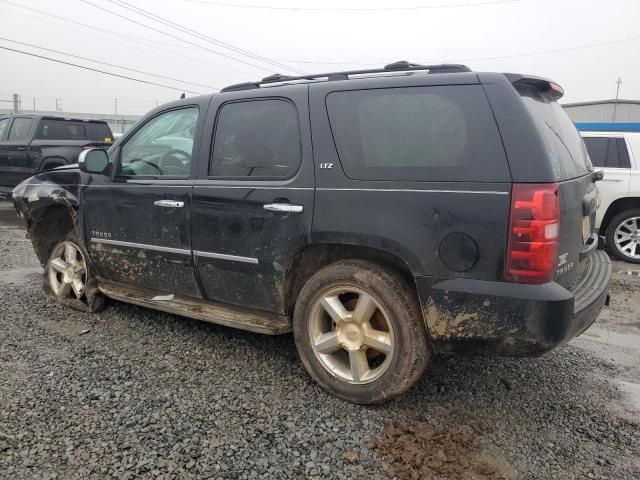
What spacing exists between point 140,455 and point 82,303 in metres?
2.46

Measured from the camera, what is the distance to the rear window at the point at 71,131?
10.9 meters

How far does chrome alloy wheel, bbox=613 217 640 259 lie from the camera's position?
7.23 metres

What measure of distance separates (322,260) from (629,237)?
6.13 metres

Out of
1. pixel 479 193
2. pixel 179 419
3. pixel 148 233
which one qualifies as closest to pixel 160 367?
pixel 179 419

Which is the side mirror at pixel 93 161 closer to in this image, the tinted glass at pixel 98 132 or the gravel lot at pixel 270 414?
the gravel lot at pixel 270 414

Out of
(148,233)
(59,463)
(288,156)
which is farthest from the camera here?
(148,233)

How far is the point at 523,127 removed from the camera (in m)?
2.44

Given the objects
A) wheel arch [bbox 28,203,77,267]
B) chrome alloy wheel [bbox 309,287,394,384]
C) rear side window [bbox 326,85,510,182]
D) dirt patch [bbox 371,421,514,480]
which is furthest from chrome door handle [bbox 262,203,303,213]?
wheel arch [bbox 28,203,77,267]

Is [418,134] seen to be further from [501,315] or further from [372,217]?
[501,315]

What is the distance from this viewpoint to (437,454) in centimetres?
246

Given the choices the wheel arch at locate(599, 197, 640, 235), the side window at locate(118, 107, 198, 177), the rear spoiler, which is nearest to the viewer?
the rear spoiler

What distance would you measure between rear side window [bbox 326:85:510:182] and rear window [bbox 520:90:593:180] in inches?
10.0

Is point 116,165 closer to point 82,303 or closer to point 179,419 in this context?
point 82,303

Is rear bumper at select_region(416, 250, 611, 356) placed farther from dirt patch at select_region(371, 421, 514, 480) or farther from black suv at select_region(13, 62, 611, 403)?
dirt patch at select_region(371, 421, 514, 480)
